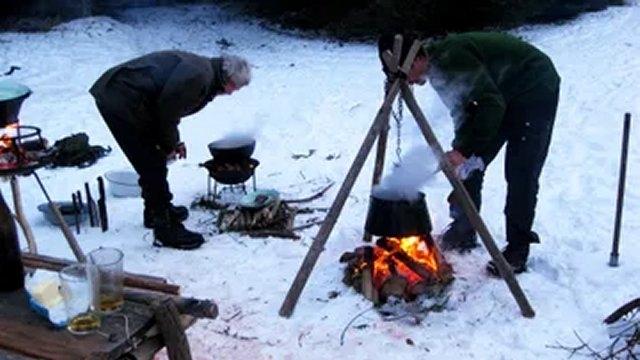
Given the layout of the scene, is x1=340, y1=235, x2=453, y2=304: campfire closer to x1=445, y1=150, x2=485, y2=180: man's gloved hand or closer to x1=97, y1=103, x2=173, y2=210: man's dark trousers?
x1=445, y1=150, x2=485, y2=180: man's gloved hand

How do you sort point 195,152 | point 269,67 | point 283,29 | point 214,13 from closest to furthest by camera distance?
point 195,152, point 269,67, point 283,29, point 214,13

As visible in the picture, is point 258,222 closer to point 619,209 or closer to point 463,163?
point 463,163

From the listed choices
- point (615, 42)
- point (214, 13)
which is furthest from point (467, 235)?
point (214, 13)

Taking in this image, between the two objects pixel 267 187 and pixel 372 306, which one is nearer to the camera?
A: pixel 372 306

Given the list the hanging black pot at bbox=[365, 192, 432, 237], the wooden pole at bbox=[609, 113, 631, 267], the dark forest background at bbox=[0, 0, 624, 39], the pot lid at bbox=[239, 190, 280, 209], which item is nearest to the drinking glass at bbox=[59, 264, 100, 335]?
the hanging black pot at bbox=[365, 192, 432, 237]

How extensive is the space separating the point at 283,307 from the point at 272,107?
535cm

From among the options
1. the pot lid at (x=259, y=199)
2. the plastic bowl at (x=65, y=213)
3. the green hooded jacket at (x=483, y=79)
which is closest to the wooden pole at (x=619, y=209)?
the green hooded jacket at (x=483, y=79)

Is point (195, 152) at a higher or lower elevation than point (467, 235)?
lower

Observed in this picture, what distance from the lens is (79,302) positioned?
10.4 feet

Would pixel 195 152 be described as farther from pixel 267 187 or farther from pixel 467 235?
pixel 467 235

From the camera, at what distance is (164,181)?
613cm

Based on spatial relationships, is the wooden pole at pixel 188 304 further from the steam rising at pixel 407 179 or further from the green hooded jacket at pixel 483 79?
the green hooded jacket at pixel 483 79

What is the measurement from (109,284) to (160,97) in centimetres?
263

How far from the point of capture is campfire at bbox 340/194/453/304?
194 inches
